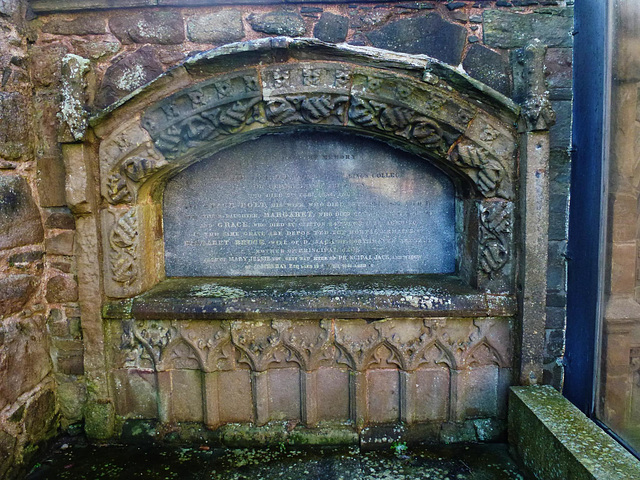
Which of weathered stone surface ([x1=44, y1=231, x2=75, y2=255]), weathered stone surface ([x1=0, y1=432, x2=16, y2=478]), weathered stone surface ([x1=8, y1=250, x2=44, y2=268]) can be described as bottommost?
weathered stone surface ([x1=0, y1=432, x2=16, y2=478])

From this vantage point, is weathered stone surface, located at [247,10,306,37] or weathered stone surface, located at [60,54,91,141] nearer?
weathered stone surface, located at [60,54,91,141]

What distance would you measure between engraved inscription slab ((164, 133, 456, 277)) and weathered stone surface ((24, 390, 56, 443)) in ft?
4.22

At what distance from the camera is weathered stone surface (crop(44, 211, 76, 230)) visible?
3.31 m

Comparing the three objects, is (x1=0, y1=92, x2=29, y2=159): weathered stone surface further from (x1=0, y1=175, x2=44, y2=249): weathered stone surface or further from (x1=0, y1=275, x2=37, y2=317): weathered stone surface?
(x1=0, y1=275, x2=37, y2=317): weathered stone surface

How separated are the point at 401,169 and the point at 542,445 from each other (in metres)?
1.92

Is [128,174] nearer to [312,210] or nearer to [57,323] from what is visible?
[57,323]

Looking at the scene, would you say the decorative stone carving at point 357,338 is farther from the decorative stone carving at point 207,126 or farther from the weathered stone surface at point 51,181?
the weathered stone surface at point 51,181

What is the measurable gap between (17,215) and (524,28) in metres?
3.38

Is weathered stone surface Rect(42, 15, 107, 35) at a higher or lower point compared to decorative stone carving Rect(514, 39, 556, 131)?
higher

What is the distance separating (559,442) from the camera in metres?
2.53

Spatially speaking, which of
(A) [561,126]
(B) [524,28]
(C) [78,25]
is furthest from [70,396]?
(B) [524,28]

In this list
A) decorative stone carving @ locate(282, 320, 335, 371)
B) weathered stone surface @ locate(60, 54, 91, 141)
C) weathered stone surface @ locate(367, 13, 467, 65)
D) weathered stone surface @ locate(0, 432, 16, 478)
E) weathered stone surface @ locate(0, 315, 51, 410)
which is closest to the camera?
weathered stone surface @ locate(0, 432, 16, 478)

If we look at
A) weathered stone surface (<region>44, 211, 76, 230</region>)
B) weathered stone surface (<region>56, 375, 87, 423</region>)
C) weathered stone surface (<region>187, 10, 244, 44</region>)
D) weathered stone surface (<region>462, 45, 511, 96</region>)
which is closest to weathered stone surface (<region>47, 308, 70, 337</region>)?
weathered stone surface (<region>56, 375, 87, 423</region>)

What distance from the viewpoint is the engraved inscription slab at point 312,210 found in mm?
3521
